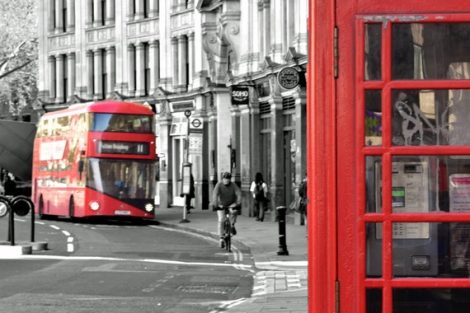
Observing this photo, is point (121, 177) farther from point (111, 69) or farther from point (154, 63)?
point (111, 69)

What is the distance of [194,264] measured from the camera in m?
24.4

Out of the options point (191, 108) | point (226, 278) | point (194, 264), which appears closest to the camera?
point (226, 278)

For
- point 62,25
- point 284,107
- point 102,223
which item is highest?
point 62,25

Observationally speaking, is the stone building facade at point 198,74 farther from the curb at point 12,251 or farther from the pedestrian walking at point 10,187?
the curb at point 12,251

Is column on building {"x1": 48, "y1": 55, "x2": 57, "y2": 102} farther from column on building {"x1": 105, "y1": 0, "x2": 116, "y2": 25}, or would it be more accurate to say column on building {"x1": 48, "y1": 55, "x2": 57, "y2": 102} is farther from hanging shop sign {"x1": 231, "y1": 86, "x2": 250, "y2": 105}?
hanging shop sign {"x1": 231, "y1": 86, "x2": 250, "y2": 105}

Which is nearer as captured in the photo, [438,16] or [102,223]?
[438,16]

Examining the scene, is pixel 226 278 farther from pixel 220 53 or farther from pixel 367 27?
pixel 220 53

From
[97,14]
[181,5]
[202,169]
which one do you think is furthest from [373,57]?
[97,14]

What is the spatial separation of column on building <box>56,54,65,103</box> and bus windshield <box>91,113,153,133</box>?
30.4 m

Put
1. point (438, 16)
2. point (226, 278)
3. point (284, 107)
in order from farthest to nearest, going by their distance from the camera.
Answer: point (284, 107) → point (226, 278) → point (438, 16)

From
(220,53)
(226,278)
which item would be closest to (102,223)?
(220,53)

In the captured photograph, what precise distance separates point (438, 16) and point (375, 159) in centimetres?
53

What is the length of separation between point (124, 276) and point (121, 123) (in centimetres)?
2252

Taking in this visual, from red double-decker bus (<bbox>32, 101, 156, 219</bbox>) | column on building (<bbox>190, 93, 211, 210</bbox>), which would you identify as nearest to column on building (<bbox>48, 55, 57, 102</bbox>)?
column on building (<bbox>190, 93, 211, 210</bbox>)
